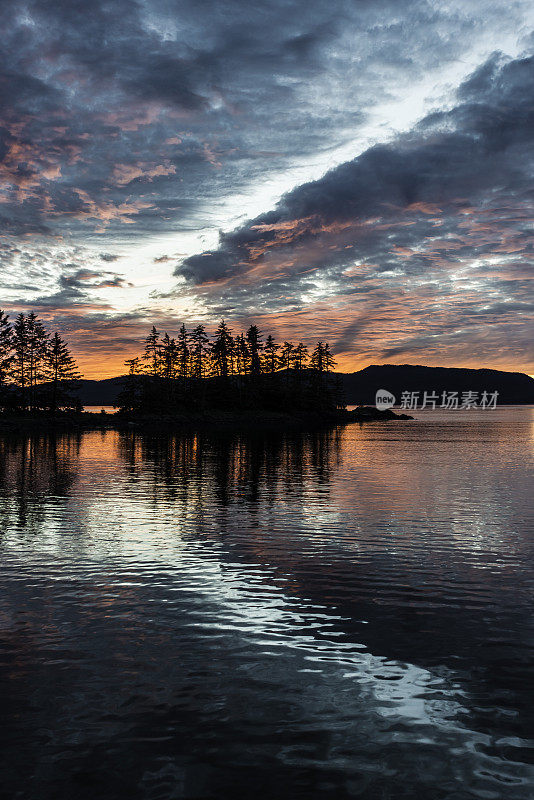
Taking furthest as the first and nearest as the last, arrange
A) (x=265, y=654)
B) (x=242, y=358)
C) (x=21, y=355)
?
(x=242, y=358), (x=21, y=355), (x=265, y=654)

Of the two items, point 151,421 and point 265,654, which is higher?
point 151,421

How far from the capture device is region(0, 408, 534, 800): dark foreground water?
6543mm

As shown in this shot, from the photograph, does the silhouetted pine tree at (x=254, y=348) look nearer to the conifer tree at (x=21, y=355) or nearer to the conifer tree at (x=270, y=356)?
the conifer tree at (x=270, y=356)

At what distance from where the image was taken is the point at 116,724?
7.37m

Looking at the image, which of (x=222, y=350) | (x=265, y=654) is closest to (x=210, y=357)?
(x=222, y=350)

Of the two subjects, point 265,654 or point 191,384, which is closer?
point 265,654

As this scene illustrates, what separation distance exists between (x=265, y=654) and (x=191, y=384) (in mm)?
129679

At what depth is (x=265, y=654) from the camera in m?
9.51

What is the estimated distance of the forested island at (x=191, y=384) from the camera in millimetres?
108000

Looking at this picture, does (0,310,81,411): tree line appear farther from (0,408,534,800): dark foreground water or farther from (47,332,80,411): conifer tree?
(0,408,534,800): dark foreground water

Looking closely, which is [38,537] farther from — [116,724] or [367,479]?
[367,479]

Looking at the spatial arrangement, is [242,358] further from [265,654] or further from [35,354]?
[265,654]

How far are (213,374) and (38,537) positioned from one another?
122 meters

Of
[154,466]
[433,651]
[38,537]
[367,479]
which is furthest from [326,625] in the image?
[154,466]
